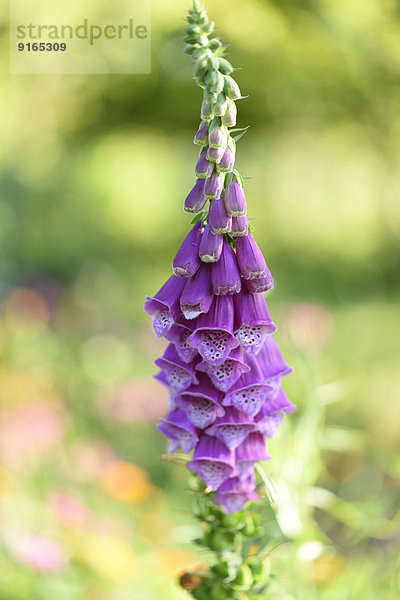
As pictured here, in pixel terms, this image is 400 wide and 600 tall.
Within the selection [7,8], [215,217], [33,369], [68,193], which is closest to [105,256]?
[68,193]

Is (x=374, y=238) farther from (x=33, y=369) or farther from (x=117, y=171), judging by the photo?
(x=33, y=369)

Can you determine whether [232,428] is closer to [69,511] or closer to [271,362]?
[271,362]

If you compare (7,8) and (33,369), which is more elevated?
(7,8)

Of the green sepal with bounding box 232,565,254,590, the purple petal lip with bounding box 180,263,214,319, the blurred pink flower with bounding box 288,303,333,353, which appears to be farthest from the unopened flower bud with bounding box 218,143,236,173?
the blurred pink flower with bounding box 288,303,333,353

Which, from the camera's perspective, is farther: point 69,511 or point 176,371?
point 69,511

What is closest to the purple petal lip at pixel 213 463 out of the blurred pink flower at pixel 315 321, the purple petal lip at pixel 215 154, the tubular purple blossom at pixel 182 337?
the tubular purple blossom at pixel 182 337

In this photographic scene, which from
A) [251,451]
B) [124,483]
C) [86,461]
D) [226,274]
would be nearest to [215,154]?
[226,274]
